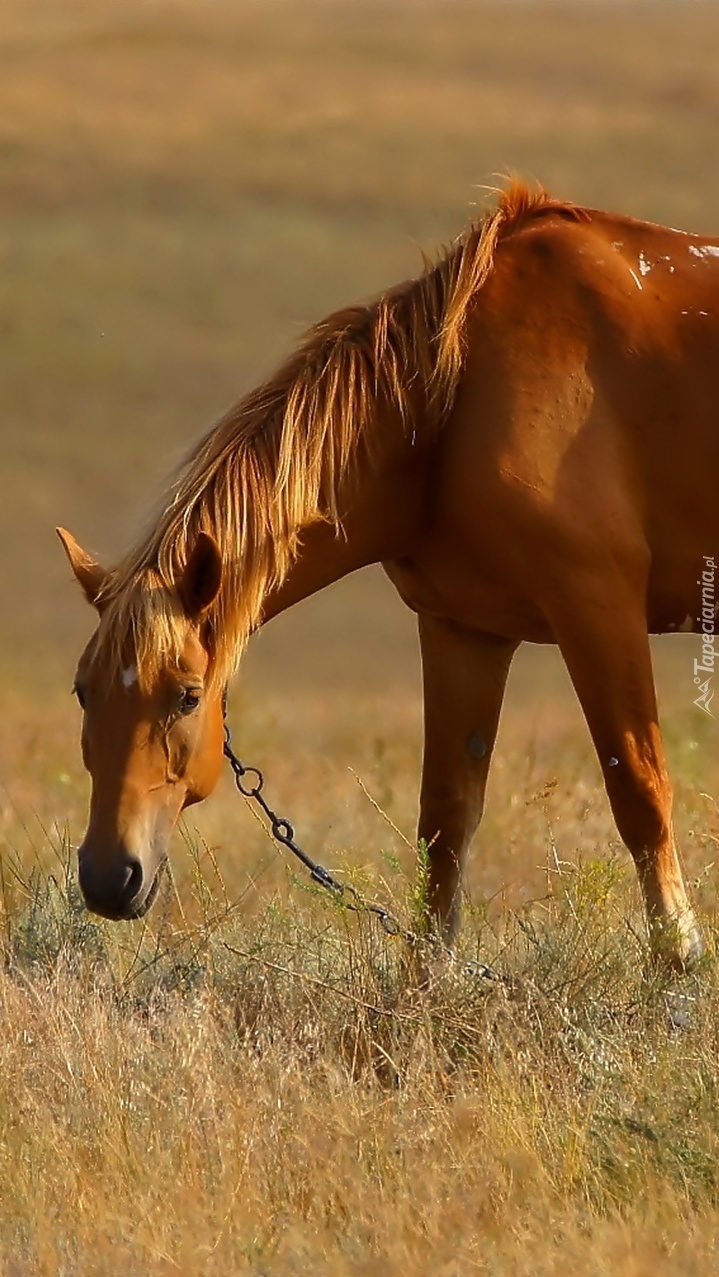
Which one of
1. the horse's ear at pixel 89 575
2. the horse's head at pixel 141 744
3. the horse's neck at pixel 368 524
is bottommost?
the horse's head at pixel 141 744

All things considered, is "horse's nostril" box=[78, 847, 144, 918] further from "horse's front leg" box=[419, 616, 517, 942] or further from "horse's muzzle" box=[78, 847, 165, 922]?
"horse's front leg" box=[419, 616, 517, 942]

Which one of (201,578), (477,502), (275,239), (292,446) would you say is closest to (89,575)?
(201,578)

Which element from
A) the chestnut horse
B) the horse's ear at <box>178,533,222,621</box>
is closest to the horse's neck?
the chestnut horse

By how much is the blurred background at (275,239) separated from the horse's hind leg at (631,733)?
0.27m

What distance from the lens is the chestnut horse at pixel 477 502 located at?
4062mm

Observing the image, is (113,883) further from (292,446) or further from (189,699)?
(292,446)

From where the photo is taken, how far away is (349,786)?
307 inches

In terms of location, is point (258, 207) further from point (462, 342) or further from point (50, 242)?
point (462, 342)

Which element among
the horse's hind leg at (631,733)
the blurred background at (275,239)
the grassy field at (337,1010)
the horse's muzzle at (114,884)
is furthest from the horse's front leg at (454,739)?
the horse's muzzle at (114,884)

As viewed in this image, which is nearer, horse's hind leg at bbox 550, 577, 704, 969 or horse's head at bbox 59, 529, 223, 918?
horse's head at bbox 59, 529, 223, 918

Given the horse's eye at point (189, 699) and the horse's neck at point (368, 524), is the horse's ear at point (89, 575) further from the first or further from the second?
the horse's neck at point (368, 524)

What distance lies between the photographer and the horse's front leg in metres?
4.90

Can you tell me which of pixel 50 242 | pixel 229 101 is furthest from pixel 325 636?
pixel 229 101

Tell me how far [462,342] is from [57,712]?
23.3ft
